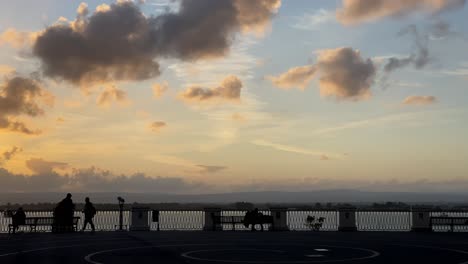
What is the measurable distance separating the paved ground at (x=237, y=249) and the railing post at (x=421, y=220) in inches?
185

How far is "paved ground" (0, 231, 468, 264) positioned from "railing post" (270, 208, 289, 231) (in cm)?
544

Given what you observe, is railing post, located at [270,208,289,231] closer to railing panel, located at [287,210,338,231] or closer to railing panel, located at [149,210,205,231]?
railing panel, located at [287,210,338,231]

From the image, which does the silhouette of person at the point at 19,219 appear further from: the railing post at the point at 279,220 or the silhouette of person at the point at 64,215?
the railing post at the point at 279,220

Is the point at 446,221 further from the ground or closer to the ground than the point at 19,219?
further from the ground

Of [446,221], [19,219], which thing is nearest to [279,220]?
[446,221]

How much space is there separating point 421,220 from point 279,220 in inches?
293

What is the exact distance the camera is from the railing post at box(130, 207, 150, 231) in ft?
108

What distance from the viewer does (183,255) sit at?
63.4 ft

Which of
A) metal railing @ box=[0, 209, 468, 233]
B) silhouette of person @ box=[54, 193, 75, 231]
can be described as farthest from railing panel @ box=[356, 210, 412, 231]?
silhouette of person @ box=[54, 193, 75, 231]

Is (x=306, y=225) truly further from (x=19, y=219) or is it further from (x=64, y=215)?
(x=19, y=219)

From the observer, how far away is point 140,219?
1303 inches

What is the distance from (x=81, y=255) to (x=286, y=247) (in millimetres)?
7318

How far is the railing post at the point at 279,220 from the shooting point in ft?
109

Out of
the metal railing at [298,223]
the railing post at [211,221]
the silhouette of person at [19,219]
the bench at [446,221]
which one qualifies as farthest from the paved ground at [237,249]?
the metal railing at [298,223]
